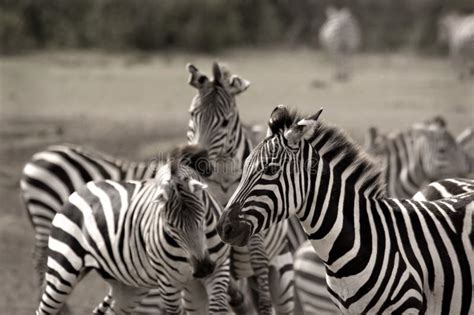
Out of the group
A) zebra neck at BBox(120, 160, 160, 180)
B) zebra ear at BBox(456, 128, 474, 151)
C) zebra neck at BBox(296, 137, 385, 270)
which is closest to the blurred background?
zebra neck at BBox(120, 160, 160, 180)

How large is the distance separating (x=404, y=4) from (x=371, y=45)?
3.12 meters

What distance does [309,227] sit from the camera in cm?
493

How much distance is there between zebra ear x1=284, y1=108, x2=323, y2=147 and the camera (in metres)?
4.75

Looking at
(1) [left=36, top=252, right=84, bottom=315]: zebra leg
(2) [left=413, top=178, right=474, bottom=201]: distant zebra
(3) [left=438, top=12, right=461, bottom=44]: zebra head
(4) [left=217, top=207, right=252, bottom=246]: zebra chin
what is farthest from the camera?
(3) [left=438, top=12, right=461, bottom=44]: zebra head

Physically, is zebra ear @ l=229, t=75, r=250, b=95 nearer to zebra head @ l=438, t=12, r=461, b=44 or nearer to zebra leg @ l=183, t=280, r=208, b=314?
zebra leg @ l=183, t=280, r=208, b=314

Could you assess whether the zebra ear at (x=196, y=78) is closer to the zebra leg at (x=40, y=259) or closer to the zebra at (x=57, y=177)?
the zebra at (x=57, y=177)

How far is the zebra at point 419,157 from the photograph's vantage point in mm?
10227

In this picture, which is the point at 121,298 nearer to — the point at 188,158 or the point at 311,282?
the point at 188,158

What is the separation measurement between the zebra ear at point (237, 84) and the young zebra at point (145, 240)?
34.3 inches

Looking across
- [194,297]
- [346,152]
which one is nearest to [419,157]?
[194,297]

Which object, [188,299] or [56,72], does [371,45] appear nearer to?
[56,72]

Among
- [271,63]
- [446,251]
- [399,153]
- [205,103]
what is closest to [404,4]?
[271,63]

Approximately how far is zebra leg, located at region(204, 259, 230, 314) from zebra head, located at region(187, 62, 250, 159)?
1.06m

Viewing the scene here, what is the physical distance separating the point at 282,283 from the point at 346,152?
256 centimetres
